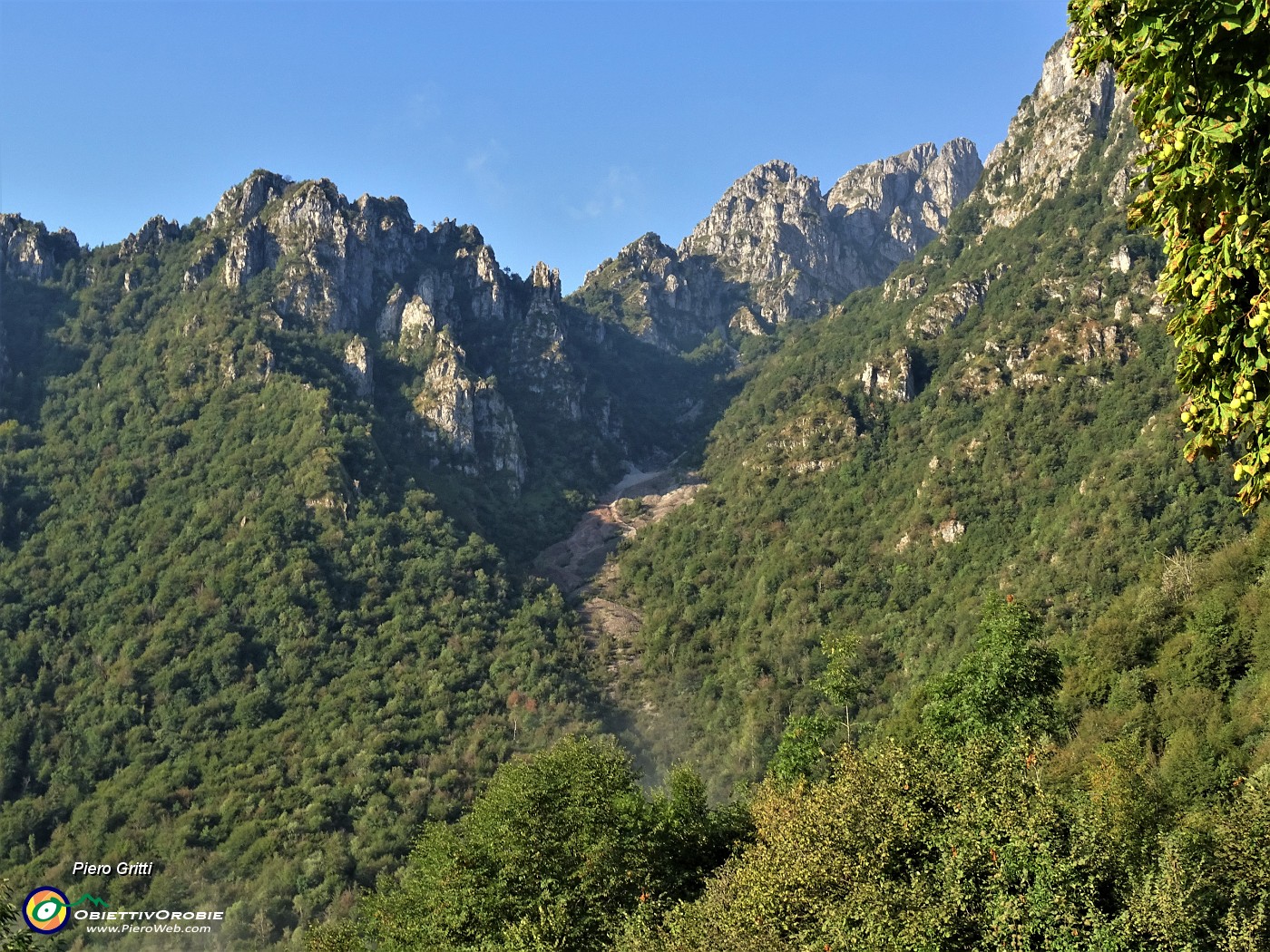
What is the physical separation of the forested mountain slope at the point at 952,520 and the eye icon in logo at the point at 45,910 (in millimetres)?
72359

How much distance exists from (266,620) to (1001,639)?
138530 millimetres

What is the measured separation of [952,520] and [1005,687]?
365 feet

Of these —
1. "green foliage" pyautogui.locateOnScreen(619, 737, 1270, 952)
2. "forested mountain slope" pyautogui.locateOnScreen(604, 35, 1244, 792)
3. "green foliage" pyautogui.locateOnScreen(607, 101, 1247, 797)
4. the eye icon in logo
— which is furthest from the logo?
"green foliage" pyautogui.locateOnScreen(619, 737, 1270, 952)

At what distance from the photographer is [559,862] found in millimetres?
38156

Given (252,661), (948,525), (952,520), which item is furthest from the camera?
(952,520)

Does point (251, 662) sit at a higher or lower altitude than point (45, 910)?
higher

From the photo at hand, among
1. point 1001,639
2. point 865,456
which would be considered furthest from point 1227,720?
point 865,456

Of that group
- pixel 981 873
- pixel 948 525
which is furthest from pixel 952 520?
pixel 981 873

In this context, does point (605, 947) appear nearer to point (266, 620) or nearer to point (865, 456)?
point (266, 620)

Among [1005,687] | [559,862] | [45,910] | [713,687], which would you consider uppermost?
[559,862]

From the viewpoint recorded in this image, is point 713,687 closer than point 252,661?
Yes

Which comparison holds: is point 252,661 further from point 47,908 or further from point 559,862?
point 559,862

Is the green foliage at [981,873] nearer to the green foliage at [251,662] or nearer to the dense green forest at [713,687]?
the dense green forest at [713,687]

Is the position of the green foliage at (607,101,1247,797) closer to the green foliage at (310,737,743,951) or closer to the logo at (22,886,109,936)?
the green foliage at (310,737,743,951)
